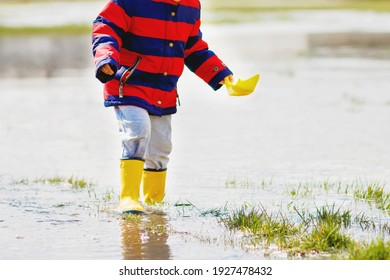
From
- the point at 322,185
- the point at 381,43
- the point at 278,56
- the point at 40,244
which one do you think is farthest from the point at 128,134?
the point at 381,43

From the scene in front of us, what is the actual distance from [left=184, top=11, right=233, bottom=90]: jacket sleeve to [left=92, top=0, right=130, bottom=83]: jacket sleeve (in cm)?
66

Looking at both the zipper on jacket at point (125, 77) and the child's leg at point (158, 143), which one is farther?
the child's leg at point (158, 143)

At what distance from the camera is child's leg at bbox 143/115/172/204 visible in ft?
22.8

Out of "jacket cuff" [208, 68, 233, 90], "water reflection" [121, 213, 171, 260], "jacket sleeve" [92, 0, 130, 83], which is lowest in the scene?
"water reflection" [121, 213, 171, 260]

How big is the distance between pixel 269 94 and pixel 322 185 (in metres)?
7.05

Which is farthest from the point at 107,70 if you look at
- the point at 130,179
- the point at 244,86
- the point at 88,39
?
the point at 88,39

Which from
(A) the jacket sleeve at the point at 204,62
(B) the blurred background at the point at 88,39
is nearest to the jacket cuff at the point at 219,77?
(A) the jacket sleeve at the point at 204,62

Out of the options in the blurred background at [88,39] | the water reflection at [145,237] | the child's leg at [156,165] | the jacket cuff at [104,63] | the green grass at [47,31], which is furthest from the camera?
the green grass at [47,31]

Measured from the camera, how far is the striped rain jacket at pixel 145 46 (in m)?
6.53

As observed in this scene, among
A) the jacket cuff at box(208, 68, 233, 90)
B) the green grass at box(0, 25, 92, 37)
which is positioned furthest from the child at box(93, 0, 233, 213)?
the green grass at box(0, 25, 92, 37)

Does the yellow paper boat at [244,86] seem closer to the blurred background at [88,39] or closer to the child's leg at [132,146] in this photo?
the child's leg at [132,146]

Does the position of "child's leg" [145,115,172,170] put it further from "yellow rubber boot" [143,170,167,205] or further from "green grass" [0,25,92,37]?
"green grass" [0,25,92,37]

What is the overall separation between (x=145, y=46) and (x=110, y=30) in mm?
272

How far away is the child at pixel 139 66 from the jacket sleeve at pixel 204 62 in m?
0.20
